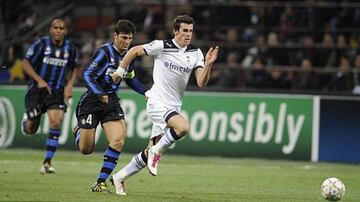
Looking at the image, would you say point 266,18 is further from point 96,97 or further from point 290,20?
point 96,97

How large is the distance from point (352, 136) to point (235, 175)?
5.17m

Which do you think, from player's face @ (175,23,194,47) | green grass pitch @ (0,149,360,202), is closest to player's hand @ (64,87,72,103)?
green grass pitch @ (0,149,360,202)

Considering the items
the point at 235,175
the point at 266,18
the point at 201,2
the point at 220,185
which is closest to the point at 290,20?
the point at 266,18

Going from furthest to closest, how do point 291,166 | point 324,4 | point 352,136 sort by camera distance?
point 324,4
point 352,136
point 291,166

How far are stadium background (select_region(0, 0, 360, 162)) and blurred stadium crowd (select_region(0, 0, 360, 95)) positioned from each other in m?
0.03

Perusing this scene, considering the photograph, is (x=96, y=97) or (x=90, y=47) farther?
(x=90, y=47)

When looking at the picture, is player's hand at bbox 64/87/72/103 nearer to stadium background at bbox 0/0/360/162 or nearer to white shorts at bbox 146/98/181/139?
white shorts at bbox 146/98/181/139

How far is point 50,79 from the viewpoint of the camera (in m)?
15.6

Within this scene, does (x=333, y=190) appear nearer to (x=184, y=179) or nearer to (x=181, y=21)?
(x=181, y=21)

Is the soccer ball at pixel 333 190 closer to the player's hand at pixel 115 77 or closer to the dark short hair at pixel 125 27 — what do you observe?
the player's hand at pixel 115 77

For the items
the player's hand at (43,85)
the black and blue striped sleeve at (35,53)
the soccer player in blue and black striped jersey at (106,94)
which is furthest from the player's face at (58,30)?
the soccer player in blue and black striped jersey at (106,94)

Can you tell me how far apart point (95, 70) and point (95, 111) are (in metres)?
0.59

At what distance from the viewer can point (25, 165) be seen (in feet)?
53.0

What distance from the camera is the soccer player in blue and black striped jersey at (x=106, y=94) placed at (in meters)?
11.9
